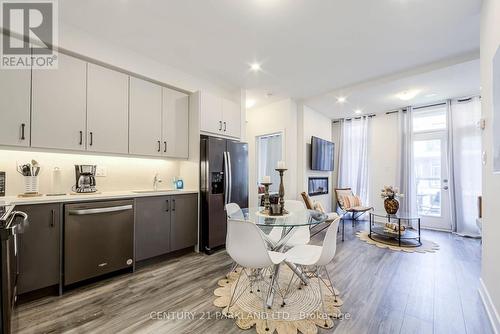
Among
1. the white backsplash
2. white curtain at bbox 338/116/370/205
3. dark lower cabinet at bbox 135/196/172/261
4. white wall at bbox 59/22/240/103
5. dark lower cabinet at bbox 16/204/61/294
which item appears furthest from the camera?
white curtain at bbox 338/116/370/205

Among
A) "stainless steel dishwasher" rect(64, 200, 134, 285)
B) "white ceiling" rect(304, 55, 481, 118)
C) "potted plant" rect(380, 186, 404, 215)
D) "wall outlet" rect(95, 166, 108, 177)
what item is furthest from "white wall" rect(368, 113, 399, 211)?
"wall outlet" rect(95, 166, 108, 177)

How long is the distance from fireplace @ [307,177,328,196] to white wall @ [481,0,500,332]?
3.01m

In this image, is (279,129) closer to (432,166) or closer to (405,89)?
(405,89)

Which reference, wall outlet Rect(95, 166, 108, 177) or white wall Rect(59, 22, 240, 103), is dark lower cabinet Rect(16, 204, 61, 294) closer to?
wall outlet Rect(95, 166, 108, 177)

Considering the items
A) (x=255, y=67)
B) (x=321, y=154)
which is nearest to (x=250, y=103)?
(x=255, y=67)

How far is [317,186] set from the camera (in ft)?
17.0

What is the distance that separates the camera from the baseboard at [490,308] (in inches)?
61.7

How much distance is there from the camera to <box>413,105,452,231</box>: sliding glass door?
4.49 meters

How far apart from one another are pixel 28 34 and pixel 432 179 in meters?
6.86

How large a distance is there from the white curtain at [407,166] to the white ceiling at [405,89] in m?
0.42

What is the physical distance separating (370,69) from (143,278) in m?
4.21

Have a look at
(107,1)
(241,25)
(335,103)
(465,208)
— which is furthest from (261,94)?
(465,208)

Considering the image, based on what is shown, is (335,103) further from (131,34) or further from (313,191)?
(131,34)

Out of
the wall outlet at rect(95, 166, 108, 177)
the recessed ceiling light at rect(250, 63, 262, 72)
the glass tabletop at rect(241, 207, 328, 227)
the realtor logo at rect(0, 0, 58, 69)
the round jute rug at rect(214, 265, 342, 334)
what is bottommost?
the round jute rug at rect(214, 265, 342, 334)
